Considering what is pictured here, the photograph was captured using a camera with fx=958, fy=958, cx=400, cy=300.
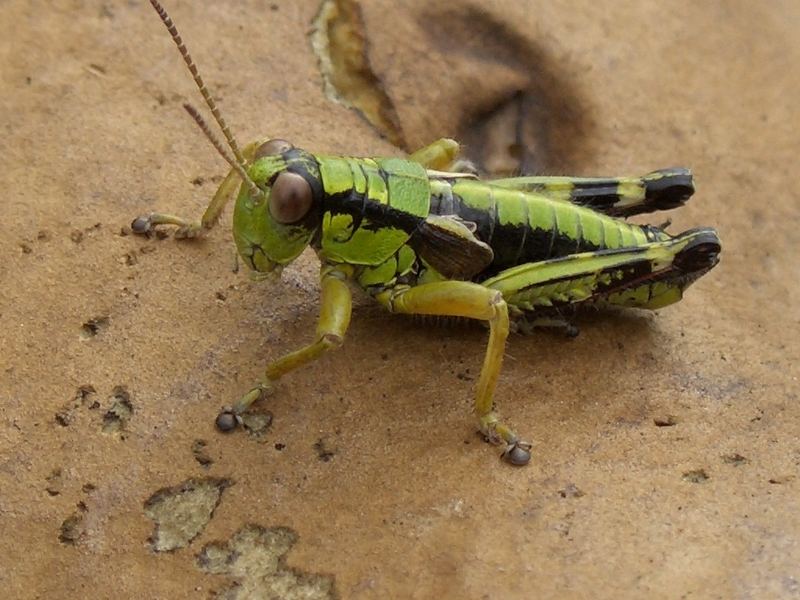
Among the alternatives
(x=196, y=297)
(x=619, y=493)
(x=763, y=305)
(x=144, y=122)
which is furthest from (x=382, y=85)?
(x=619, y=493)

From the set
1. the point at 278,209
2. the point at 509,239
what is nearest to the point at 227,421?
the point at 278,209

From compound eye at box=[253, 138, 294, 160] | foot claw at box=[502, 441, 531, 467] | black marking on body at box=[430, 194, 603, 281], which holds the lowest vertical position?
foot claw at box=[502, 441, 531, 467]

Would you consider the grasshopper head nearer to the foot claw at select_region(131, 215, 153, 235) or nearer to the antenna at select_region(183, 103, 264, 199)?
the antenna at select_region(183, 103, 264, 199)

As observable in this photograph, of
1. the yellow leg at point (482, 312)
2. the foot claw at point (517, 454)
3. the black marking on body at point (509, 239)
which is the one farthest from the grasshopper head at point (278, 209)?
the foot claw at point (517, 454)

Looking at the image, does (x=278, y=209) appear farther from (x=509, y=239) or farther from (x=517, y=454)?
(x=517, y=454)

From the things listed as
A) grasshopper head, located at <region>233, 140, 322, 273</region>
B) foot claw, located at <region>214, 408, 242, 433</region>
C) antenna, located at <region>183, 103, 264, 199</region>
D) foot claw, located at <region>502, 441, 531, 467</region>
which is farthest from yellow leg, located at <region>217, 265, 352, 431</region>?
foot claw, located at <region>502, 441, 531, 467</region>

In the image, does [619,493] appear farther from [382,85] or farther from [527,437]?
[382,85]

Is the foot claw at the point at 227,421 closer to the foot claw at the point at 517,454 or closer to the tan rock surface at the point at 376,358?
the tan rock surface at the point at 376,358
